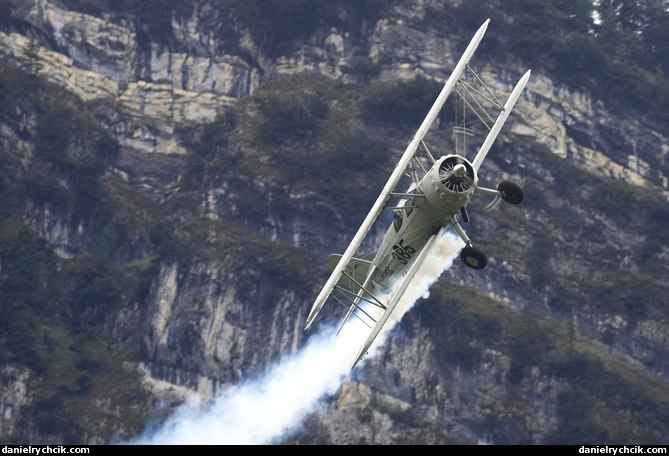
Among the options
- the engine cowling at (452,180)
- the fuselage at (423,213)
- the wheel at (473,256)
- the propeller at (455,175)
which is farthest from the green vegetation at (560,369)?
the propeller at (455,175)

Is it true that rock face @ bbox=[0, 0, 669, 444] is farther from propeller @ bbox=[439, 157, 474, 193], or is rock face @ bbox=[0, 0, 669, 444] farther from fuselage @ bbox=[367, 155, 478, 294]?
propeller @ bbox=[439, 157, 474, 193]

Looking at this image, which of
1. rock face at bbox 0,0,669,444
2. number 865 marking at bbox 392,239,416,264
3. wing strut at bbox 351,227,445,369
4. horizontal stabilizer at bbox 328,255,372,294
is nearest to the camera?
wing strut at bbox 351,227,445,369

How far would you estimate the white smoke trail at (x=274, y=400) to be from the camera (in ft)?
401

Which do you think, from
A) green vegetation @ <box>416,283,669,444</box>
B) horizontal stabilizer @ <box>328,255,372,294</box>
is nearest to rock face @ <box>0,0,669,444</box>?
green vegetation @ <box>416,283,669,444</box>

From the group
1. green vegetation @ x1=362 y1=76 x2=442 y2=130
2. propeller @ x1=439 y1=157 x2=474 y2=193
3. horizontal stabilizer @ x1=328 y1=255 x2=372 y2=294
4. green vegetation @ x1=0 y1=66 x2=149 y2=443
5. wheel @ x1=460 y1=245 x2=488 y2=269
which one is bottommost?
green vegetation @ x1=0 y1=66 x2=149 y2=443

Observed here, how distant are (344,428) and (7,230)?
29.8m

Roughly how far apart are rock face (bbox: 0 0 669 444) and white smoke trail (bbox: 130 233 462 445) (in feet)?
5.27

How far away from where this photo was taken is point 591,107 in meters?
161

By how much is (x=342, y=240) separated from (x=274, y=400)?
2176cm

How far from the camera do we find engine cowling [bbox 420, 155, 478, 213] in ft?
271

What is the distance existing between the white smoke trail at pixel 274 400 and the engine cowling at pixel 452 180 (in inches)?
1308

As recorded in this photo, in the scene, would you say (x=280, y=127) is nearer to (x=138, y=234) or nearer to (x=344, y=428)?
(x=138, y=234)
